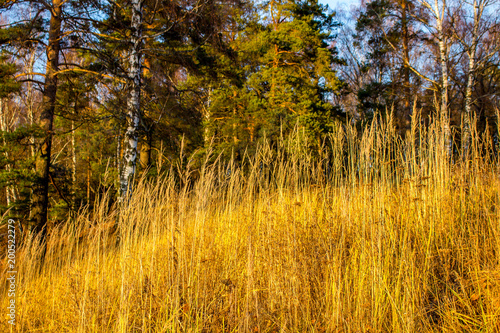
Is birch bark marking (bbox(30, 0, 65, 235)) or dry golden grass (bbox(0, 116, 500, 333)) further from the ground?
birch bark marking (bbox(30, 0, 65, 235))

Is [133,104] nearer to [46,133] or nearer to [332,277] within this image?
[46,133]

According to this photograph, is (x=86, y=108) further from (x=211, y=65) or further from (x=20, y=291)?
(x=20, y=291)

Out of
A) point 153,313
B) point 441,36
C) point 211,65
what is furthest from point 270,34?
point 153,313

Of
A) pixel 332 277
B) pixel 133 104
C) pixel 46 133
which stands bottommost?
pixel 332 277

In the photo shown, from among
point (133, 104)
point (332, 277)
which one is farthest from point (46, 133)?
point (332, 277)

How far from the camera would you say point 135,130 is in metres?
5.52

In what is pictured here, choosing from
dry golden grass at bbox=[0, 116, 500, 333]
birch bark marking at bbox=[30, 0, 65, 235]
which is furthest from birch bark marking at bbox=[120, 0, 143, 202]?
dry golden grass at bbox=[0, 116, 500, 333]

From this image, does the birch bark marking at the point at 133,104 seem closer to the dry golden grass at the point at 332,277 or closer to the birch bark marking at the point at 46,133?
the birch bark marking at the point at 46,133

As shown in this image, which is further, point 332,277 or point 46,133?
point 46,133

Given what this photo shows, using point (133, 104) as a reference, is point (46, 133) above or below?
below

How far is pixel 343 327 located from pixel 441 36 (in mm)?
7831

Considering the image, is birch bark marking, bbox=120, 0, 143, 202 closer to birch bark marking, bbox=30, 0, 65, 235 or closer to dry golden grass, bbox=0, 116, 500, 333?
birch bark marking, bbox=30, 0, 65, 235

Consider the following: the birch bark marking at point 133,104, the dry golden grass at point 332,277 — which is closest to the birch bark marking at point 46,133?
the birch bark marking at point 133,104

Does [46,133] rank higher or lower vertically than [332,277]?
higher
